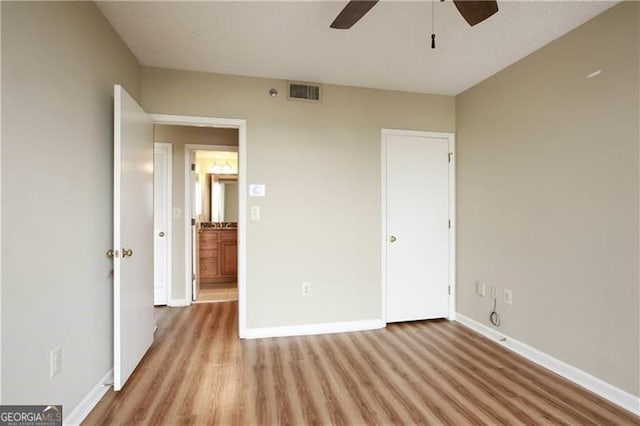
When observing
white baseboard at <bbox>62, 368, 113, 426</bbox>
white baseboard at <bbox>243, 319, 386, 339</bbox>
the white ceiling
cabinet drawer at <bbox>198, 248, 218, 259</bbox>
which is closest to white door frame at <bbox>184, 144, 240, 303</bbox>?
cabinet drawer at <bbox>198, 248, 218, 259</bbox>

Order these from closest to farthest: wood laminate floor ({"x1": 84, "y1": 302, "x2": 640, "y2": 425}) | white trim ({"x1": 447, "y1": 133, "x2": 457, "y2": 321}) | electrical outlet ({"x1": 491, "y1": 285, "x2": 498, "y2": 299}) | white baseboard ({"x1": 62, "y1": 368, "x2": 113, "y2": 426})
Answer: white baseboard ({"x1": 62, "y1": 368, "x2": 113, "y2": 426}) < wood laminate floor ({"x1": 84, "y1": 302, "x2": 640, "y2": 425}) < electrical outlet ({"x1": 491, "y1": 285, "x2": 498, "y2": 299}) < white trim ({"x1": 447, "y1": 133, "x2": 457, "y2": 321})

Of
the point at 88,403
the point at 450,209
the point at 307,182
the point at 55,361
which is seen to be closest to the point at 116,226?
the point at 55,361

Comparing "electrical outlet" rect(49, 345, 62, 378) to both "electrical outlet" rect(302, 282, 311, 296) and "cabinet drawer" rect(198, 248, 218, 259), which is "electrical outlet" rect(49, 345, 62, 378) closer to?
"electrical outlet" rect(302, 282, 311, 296)

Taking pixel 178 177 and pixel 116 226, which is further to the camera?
pixel 178 177

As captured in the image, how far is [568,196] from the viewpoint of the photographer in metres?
2.26

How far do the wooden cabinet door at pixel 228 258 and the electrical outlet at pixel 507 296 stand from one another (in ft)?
12.4

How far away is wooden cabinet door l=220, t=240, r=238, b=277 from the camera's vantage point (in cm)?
507

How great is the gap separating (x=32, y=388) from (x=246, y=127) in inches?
90.4

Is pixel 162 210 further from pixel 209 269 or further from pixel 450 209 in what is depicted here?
pixel 450 209

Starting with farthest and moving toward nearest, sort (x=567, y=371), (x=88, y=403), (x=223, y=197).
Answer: (x=223, y=197)
(x=567, y=371)
(x=88, y=403)

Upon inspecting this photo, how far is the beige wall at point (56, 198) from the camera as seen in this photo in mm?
1268

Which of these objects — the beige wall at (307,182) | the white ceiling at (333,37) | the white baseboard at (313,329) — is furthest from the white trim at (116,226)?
the white baseboard at (313,329)

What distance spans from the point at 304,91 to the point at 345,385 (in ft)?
8.42

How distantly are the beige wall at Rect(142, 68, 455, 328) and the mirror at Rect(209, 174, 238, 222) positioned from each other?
2.98m
